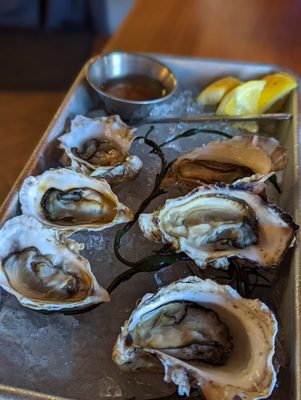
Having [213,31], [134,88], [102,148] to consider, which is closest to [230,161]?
[102,148]

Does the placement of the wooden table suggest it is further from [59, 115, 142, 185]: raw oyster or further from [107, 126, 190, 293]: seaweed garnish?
[107, 126, 190, 293]: seaweed garnish

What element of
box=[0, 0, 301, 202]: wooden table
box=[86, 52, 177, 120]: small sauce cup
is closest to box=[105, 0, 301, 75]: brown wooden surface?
box=[0, 0, 301, 202]: wooden table

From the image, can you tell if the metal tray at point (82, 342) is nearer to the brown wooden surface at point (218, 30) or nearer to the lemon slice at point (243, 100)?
the lemon slice at point (243, 100)

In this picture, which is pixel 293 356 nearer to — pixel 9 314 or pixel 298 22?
pixel 9 314

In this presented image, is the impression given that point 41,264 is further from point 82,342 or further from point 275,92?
point 275,92

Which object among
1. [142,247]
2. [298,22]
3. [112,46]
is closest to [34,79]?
[112,46]

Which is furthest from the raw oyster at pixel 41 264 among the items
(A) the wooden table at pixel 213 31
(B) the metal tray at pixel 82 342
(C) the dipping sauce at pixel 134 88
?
(A) the wooden table at pixel 213 31
